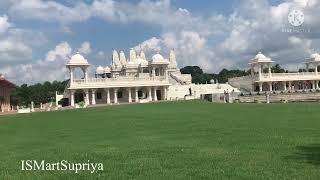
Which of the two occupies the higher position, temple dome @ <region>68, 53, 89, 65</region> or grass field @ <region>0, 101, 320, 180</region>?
temple dome @ <region>68, 53, 89, 65</region>

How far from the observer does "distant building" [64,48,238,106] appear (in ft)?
241

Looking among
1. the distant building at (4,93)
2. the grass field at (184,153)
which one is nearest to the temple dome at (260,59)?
the distant building at (4,93)

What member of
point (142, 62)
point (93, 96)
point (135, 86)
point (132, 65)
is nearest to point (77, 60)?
point (93, 96)

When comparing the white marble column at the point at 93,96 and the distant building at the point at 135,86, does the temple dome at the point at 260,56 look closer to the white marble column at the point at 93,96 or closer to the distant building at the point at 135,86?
the distant building at the point at 135,86

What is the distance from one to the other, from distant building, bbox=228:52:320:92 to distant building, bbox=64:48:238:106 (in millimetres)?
2836

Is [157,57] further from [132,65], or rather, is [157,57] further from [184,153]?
[184,153]

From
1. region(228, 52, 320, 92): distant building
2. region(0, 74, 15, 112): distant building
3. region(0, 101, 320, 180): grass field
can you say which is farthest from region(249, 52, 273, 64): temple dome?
region(0, 101, 320, 180): grass field

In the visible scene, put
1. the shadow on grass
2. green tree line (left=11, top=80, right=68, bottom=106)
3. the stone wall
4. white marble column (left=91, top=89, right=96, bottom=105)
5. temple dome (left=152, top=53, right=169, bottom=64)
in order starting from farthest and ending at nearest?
green tree line (left=11, top=80, right=68, bottom=106), temple dome (left=152, top=53, right=169, bottom=64), white marble column (left=91, top=89, right=96, bottom=105), the stone wall, the shadow on grass

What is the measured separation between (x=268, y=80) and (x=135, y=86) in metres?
24.2

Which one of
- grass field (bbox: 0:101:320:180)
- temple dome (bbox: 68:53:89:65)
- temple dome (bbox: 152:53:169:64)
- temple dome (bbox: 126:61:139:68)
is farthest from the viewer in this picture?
temple dome (bbox: 126:61:139:68)

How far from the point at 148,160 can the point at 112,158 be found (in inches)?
43.7

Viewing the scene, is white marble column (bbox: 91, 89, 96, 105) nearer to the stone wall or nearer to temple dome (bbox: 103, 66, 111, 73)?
the stone wall

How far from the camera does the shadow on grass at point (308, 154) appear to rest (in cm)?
1225

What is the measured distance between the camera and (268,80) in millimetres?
85875
